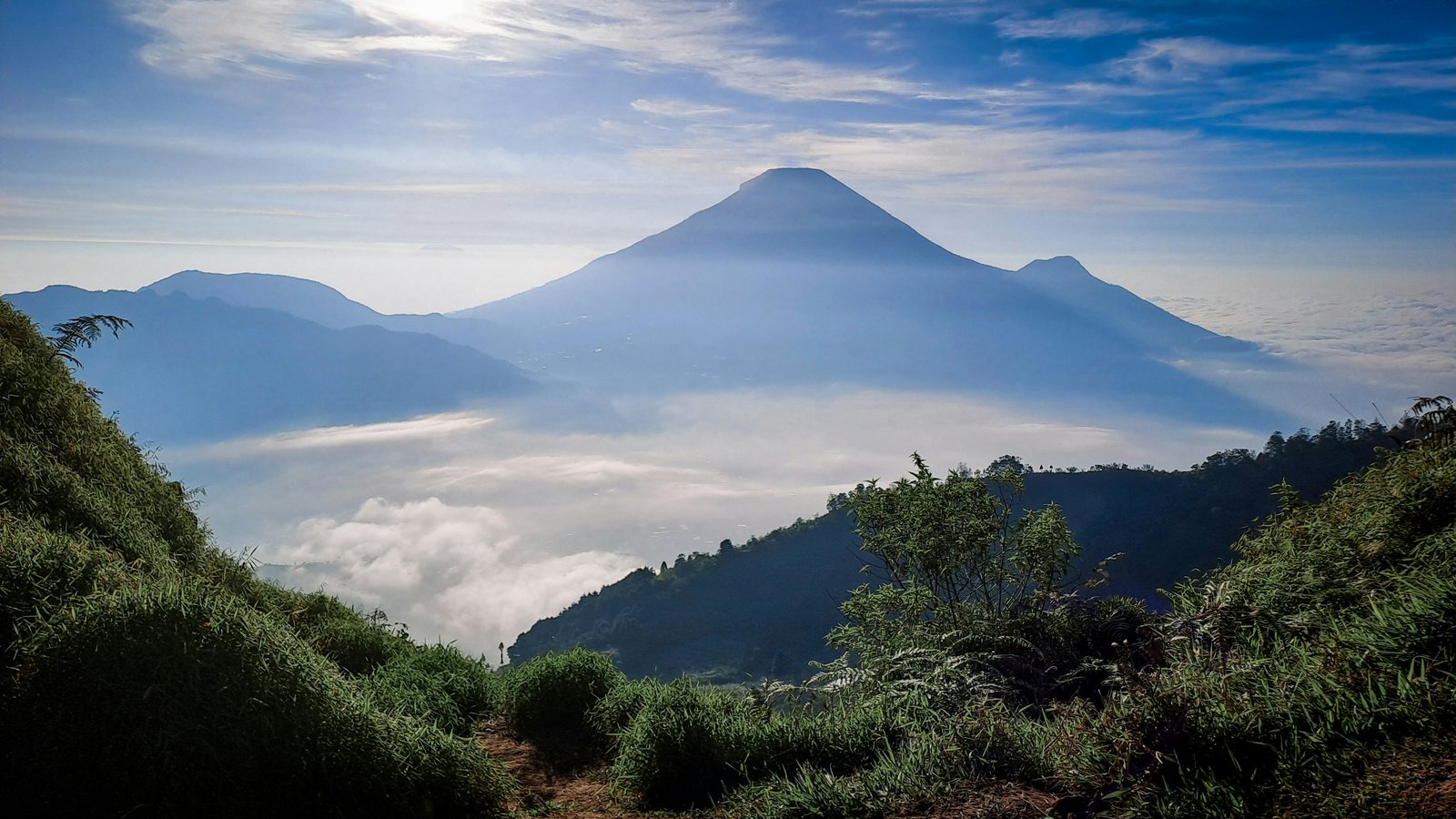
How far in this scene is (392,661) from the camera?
21.1ft

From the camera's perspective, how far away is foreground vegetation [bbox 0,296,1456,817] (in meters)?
3.22

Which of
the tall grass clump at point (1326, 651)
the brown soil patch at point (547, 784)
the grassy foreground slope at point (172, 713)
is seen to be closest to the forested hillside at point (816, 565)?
the tall grass clump at point (1326, 651)

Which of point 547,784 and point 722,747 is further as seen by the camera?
point 547,784

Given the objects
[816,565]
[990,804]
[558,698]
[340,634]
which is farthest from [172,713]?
[816,565]

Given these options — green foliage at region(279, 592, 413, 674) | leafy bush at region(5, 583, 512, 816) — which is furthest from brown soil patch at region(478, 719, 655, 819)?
green foliage at region(279, 592, 413, 674)

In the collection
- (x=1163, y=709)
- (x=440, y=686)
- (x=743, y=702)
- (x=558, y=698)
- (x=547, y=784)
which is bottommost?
(x=547, y=784)

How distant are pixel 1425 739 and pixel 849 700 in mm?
3089

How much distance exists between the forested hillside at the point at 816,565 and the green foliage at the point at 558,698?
36.0 meters

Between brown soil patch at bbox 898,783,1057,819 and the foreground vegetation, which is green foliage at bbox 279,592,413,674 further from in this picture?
brown soil patch at bbox 898,783,1057,819

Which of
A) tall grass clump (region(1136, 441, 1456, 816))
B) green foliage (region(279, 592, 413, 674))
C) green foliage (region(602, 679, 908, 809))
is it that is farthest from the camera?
green foliage (region(279, 592, 413, 674))

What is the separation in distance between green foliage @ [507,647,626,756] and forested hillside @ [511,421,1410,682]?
3595cm

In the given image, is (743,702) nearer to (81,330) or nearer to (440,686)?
(440,686)

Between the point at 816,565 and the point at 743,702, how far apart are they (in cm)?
6625

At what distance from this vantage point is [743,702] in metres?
5.48
